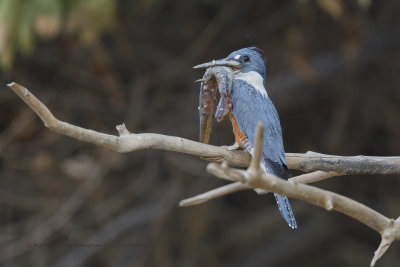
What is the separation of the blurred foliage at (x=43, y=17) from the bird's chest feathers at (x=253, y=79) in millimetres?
833

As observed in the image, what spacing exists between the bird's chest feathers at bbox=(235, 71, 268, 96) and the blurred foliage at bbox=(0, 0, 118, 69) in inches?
Result: 32.8

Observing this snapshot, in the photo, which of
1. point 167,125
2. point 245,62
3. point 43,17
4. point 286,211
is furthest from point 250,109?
point 167,125

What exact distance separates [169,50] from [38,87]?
121cm

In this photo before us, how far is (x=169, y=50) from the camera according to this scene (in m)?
6.13

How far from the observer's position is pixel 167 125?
565cm

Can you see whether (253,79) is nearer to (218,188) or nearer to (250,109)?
(250,109)

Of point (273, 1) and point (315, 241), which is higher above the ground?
point (273, 1)

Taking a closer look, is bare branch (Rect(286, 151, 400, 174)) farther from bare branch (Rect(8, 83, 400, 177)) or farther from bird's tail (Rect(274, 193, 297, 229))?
bird's tail (Rect(274, 193, 297, 229))

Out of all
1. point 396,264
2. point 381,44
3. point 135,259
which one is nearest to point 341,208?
point 381,44

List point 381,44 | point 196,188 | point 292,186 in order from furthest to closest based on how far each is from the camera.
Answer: point 196,188 → point 381,44 → point 292,186

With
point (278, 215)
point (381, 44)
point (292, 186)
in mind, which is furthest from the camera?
point (278, 215)

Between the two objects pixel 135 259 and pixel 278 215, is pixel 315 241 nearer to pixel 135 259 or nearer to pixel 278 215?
pixel 278 215

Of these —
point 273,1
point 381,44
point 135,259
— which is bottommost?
point 135,259

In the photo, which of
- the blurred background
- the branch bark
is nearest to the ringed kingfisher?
the branch bark
